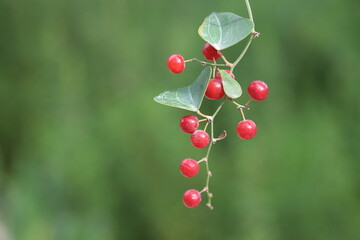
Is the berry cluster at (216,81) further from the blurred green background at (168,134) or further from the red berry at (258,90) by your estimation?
the blurred green background at (168,134)

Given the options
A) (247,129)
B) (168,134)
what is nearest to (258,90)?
(247,129)

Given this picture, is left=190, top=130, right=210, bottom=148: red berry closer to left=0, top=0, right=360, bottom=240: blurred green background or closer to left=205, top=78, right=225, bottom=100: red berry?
left=205, top=78, right=225, bottom=100: red berry

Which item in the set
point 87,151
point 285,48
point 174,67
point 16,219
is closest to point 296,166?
point 285,48

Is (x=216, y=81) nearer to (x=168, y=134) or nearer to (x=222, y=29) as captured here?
(x=222, y=29)

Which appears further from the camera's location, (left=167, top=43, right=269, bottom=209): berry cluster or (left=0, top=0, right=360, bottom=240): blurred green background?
(left=0, top=0, right=360, bottom=240): blurred green background

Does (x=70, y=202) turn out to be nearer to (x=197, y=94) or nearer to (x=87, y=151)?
(x=87, y=151)

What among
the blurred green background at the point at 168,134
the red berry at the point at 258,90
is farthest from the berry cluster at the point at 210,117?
the blurred green background at the point at 168,134

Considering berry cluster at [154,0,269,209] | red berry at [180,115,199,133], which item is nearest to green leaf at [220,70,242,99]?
berry cluster at [154,0,269,209]
